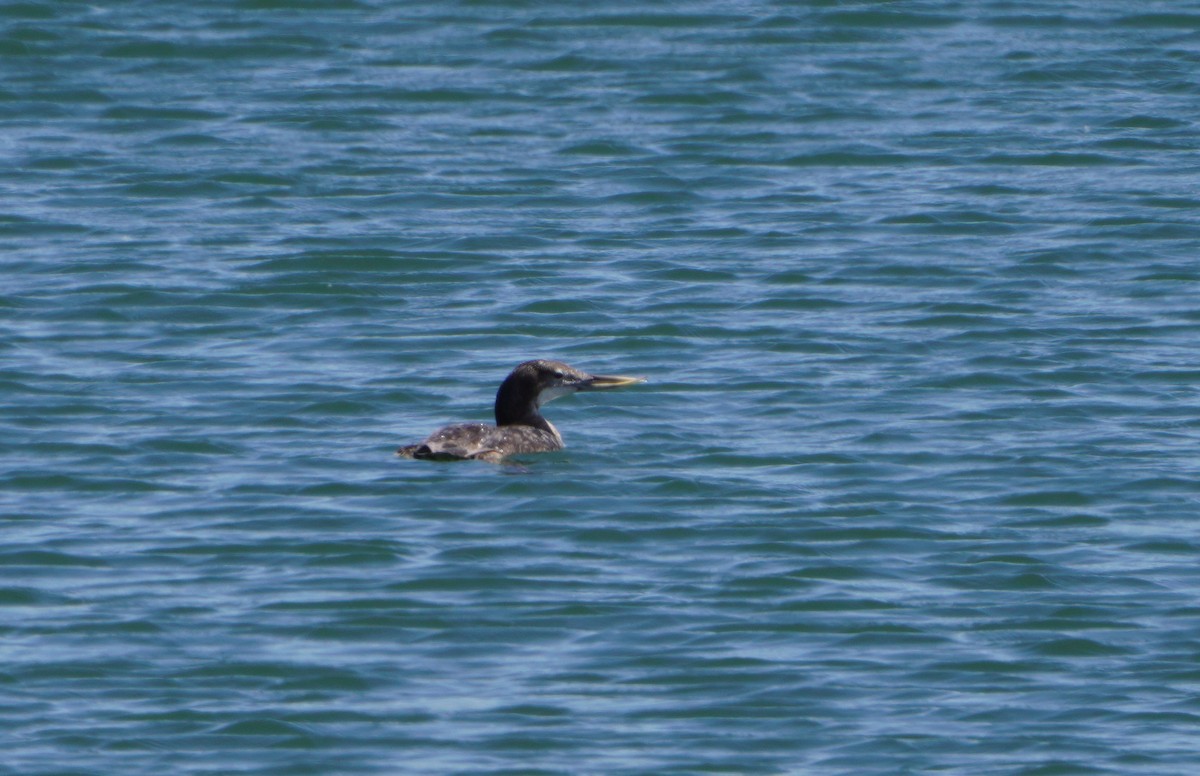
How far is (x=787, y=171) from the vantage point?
832 inches

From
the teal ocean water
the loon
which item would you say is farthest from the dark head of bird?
the teal ocean water

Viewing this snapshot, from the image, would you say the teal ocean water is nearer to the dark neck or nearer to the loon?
the loon

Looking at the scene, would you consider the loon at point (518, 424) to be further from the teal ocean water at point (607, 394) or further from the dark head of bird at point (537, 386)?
the teal ocean water at point (607, 394)

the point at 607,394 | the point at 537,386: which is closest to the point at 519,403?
the point at 537,386

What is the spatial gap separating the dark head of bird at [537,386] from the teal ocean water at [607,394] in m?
0.33

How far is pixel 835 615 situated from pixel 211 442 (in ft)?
13.7

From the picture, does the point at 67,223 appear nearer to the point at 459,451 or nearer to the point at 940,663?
the point at 459,451

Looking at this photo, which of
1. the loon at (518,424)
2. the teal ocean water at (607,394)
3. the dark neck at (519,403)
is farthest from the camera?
the dark neck at (519,403)

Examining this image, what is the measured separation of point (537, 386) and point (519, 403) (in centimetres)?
14

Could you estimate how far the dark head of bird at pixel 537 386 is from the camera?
47.5 feet

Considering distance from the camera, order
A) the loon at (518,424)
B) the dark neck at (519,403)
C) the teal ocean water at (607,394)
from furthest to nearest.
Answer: the dark neck at (519,403) < the loon at (518,424) < the teal ocean water at (607,394)

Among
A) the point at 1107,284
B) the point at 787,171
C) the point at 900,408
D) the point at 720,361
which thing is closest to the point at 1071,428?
the point at 900,408

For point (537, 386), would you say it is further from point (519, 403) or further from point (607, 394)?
Answer: point (607, 394)

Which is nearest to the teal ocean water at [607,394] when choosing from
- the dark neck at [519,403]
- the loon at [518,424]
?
the loon at [518,424]
